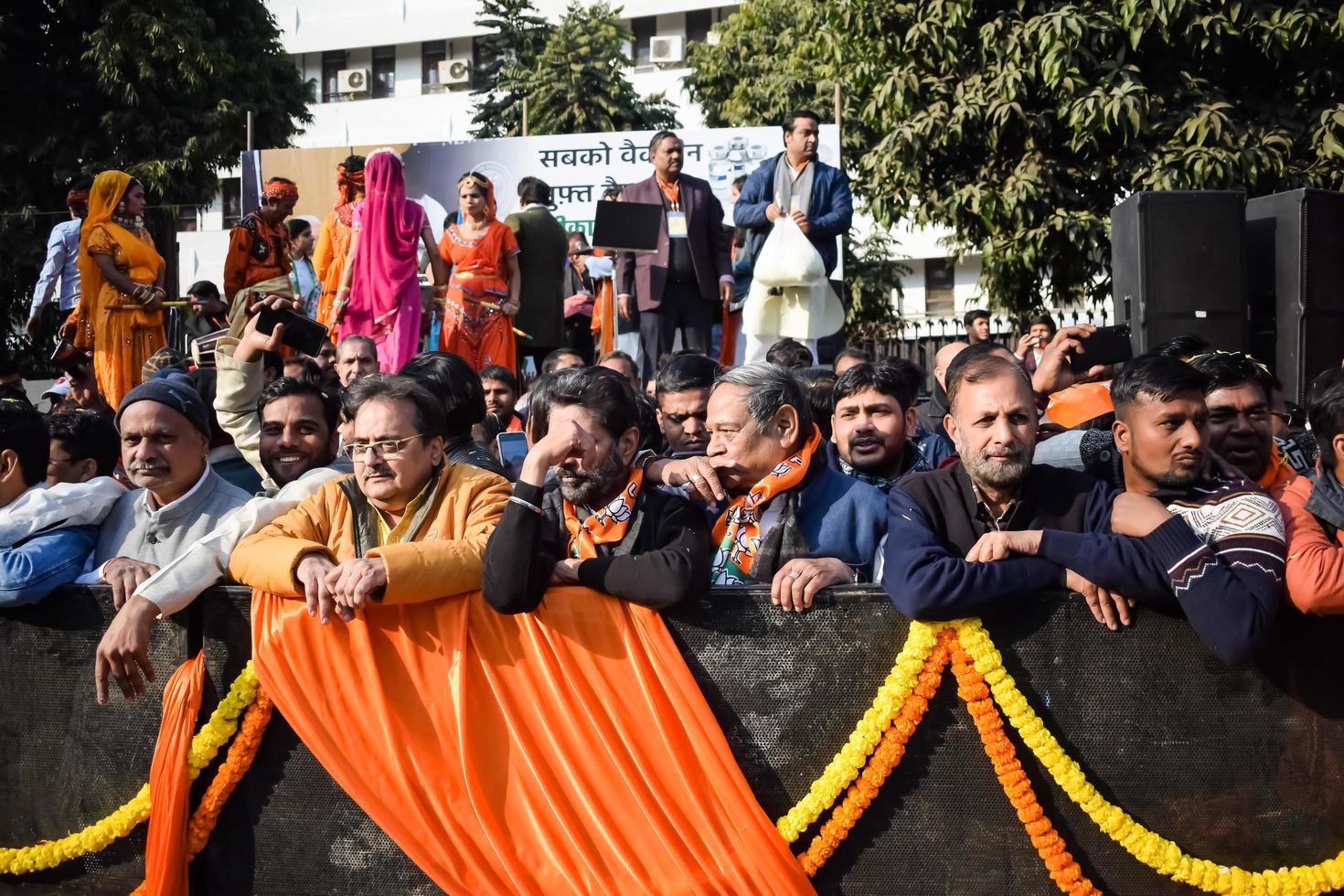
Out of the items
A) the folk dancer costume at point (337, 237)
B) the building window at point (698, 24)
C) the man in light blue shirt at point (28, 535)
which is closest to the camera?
the man in light blue shirt at point (28, 535)

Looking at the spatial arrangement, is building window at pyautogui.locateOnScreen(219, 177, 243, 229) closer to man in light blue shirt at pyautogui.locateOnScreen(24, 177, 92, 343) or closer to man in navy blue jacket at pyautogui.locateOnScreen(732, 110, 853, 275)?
man in light blue shirt at pyautogui.locateOnScreen(24, 177, 92, 343)

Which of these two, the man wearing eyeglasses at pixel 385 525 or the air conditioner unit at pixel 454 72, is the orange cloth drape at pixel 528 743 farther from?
the air conditioner unit at pixel 454 72

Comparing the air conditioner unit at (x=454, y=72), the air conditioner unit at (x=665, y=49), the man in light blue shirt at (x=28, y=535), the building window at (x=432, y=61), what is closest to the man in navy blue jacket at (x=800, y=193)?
the man in light blue shirt at (x=28, y=535)

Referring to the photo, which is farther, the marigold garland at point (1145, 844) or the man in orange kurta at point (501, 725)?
the man in orange kurta at point (501, 725)

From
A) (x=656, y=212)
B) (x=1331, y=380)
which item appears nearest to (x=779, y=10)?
(x=656, y=212)

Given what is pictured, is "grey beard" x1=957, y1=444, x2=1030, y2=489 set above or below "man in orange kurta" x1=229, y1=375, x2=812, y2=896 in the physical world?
above

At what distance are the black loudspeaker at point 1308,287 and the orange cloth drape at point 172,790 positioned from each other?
639 cm

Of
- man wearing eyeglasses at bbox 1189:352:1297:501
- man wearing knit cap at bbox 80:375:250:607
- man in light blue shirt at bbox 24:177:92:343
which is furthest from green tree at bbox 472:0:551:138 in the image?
man wearing eyeglasses at bbox 1189:352:1297:501

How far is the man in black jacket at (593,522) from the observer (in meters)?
3.66

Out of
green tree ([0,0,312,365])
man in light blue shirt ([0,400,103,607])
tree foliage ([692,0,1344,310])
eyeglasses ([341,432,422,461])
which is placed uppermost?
green tree ([0,0,312,365])

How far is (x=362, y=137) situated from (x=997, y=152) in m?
33.8

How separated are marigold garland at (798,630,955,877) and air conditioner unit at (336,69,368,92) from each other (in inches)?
1741

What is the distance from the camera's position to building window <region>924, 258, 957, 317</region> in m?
38.9

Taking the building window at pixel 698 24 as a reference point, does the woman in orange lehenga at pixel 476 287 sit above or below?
below
